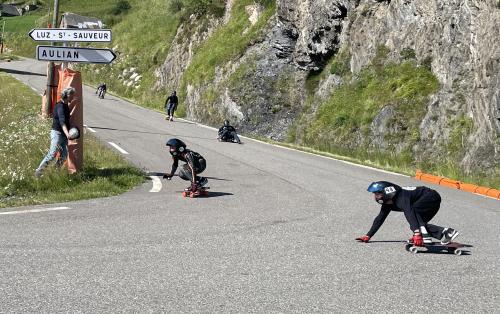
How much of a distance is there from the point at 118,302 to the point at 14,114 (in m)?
20.9

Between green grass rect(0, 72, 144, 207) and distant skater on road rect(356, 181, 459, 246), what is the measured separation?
5322 mm

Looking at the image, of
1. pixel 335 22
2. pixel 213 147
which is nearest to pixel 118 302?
pixel 213 147

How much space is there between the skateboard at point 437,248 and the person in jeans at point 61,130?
6943 millimetres

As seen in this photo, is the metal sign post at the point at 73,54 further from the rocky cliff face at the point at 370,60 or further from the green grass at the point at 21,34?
the green grass at the point at 21,34

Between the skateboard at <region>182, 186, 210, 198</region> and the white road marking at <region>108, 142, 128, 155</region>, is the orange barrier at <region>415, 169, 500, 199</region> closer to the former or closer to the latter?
the skateboard at <region>182, 186, 210, 198</region>

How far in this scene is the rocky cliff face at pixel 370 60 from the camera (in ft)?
65.7

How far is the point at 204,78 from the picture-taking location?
38.5m

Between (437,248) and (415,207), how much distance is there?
625 mm

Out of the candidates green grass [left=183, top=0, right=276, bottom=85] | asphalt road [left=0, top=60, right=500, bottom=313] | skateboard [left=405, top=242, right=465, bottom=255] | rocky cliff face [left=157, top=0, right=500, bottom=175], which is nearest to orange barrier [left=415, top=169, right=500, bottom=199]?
asphalt road [left=0, top=60, right=500, bottom=313]

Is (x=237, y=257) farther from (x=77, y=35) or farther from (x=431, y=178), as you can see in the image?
(x=431, y=178)

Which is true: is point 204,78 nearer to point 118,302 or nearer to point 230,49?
point 230,49

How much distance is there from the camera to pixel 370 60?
2770 cm

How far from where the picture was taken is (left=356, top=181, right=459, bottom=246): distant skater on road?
830cm

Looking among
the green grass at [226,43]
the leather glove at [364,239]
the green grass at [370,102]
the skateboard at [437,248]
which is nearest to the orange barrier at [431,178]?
the green grass at [370,102]
